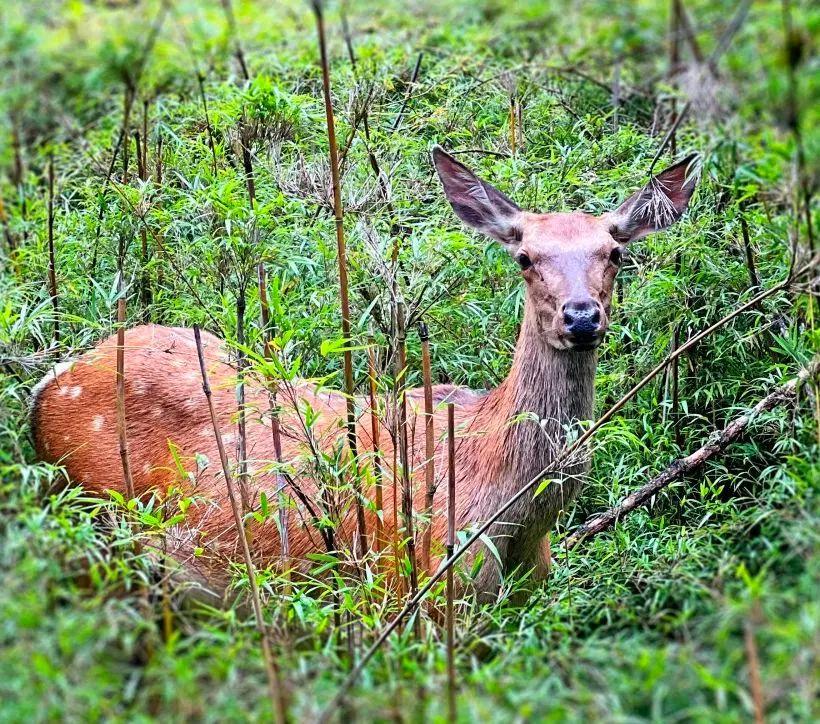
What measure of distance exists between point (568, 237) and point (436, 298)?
630mm

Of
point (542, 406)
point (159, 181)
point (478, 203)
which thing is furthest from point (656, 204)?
point (159, 181)

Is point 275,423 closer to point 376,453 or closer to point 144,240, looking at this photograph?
point 376,453

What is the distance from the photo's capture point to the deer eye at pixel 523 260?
5015mm

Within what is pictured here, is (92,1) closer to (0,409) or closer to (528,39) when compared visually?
(528,39)

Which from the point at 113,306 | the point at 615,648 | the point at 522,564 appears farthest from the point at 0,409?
the point at 615,648

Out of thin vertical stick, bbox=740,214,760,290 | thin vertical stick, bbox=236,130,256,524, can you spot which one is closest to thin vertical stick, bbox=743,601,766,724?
thin vertical stick, bbox=236,130,256,524

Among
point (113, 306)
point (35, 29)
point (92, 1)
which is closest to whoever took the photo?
point (113, 306)

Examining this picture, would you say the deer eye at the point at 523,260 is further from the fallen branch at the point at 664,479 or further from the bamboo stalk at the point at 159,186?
the bamboo stalk at the point at 159,186

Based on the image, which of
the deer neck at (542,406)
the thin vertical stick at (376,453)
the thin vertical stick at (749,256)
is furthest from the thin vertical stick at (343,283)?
the thin vertical stick at (749,256)

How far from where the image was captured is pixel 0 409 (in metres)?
4.75

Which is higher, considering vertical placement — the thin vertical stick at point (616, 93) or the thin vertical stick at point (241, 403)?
the thin vertical stick at point (616, 93)

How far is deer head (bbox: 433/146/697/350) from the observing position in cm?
470

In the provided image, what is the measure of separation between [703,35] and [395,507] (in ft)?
7.28

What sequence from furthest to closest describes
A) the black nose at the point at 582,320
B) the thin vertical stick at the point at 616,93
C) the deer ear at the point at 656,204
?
the thin vertical stick at the point at 616,93, the deer ear at the point at 656,204, the black nose at the point at 582,320
